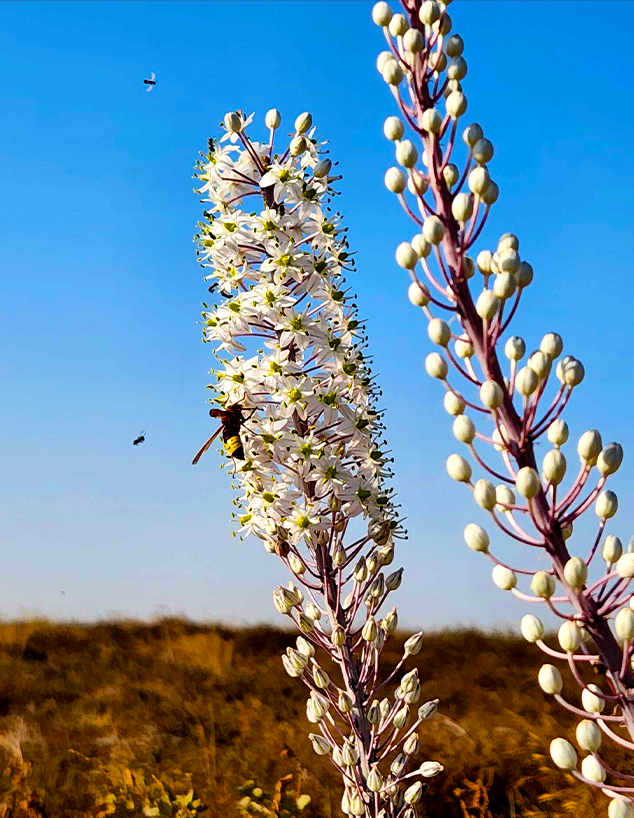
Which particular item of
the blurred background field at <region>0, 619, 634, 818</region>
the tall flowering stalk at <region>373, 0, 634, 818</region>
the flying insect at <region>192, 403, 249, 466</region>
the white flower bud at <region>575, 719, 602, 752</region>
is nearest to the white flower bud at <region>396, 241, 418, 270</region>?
the tall flowering stalk at <region>373, 0, 634, 818</region>

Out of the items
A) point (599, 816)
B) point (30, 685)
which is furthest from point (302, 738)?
point (30, 685)

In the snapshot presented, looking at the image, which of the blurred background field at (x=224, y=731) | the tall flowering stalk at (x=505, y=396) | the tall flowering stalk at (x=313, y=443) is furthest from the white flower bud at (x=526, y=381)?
the blurred background field at (x=224, y=731)

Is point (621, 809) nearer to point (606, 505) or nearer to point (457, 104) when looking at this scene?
point (606, 505)

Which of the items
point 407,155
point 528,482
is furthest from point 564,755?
point 407,155

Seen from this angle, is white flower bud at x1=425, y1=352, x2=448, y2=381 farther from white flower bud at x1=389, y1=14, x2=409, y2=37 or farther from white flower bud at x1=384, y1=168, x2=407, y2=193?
white flower bud at x1=389, y1=14, x2=409, y2=37

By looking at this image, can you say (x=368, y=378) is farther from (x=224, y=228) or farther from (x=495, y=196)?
(x=495, y=196)
